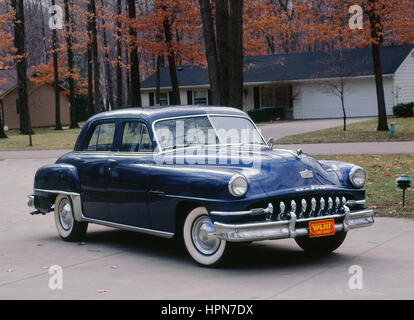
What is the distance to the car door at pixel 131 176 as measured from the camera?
816 centimetres

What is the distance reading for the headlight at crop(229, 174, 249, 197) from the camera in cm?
698

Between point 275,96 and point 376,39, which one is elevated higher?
point 376,39

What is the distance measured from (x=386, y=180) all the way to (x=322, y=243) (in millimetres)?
6645

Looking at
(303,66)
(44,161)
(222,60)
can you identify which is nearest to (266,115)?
(303,66)

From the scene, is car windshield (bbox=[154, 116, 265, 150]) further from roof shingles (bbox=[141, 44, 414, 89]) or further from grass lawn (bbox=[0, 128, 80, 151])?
roof shingles (bbox=[141, 44, 414, 89])

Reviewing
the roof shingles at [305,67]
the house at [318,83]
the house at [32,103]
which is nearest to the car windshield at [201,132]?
the house at [318,83]

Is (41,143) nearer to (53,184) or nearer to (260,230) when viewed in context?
(53,184)

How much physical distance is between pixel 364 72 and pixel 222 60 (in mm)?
29674

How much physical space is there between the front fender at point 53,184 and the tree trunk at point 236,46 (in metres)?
8.98

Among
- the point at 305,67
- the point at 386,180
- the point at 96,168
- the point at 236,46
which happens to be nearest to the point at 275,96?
the point at 305,67

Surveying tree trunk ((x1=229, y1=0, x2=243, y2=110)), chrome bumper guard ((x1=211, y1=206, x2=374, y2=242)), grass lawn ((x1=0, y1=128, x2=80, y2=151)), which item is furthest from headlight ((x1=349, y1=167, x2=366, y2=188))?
grass lawn ((x1=0, y1=128, x2=80, y2=151))

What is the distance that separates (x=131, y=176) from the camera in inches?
328
